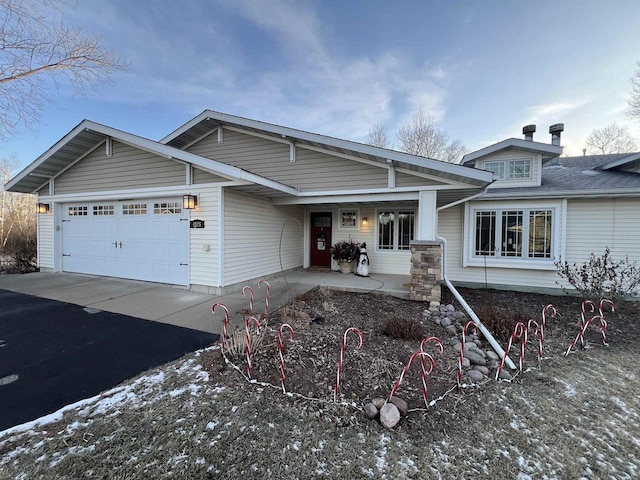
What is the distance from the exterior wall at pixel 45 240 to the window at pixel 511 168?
43.5 feet

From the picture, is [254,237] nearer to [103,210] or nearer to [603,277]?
[103,210]

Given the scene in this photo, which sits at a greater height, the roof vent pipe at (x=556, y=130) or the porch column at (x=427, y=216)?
the roof vent pipe at (x=556, y=130)

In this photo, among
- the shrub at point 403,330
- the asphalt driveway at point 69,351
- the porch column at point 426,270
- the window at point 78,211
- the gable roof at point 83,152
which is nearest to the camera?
the asphalt driveway at point 69,351

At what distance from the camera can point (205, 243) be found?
21.4 ft

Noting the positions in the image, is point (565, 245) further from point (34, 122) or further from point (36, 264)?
point (36, 264)

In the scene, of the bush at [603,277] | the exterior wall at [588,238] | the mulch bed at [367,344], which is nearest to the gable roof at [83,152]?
the mulch bed at [367,344]

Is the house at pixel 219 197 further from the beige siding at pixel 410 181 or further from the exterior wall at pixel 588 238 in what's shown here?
the exterior wall at pixel 588 238

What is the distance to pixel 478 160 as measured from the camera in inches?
331

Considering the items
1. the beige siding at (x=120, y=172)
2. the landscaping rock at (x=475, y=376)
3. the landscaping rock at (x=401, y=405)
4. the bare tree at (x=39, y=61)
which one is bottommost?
the landscaping rock at (x=475, y=376)

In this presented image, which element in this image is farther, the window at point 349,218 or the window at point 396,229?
the window at point 349,218

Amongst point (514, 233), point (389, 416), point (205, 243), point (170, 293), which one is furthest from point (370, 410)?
point (514, 233)

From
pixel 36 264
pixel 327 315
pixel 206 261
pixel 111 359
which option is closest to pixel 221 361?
pixel 111 359

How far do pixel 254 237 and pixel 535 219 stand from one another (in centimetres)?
736

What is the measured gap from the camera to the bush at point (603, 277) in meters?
5.87
